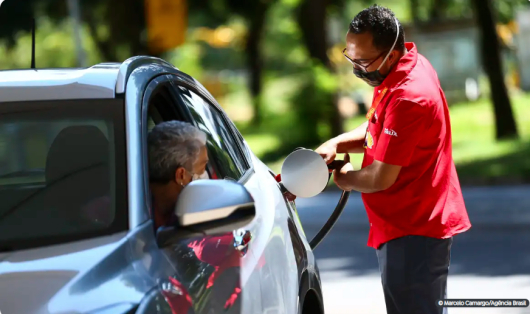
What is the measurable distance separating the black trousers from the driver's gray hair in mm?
931

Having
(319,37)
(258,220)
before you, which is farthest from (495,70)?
(258,220)

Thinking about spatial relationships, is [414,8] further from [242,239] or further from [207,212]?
[207,212]

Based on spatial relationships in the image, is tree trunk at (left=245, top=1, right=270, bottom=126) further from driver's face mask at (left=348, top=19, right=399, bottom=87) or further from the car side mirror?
the car side mirror

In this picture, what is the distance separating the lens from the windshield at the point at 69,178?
271cm

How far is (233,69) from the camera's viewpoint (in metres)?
80.7

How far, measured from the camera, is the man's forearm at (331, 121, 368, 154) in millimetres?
4188

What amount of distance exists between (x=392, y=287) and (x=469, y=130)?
22.2 meters

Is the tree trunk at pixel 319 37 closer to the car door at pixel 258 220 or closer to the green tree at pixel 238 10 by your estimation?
the green tree at pixel 238 10

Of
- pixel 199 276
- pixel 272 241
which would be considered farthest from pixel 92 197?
pixel 272 241

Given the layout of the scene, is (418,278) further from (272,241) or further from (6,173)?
(6,173)

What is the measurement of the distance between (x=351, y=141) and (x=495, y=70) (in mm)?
16782

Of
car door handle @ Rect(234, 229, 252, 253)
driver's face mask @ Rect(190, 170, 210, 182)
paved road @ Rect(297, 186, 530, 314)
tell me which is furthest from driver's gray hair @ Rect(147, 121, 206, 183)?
paved road @ Rect(297, 186, 530, 314)

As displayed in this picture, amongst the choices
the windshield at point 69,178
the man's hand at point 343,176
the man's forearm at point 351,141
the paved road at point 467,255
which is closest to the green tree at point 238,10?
the paved road at point 467,255

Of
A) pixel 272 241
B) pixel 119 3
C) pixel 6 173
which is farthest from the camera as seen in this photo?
pixel 119 3
